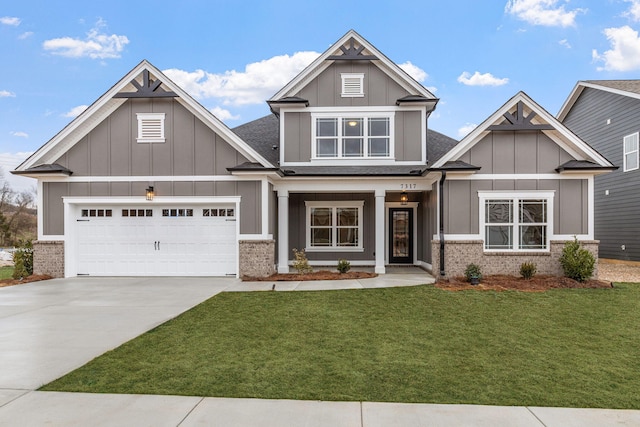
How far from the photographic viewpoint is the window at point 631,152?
619 inches

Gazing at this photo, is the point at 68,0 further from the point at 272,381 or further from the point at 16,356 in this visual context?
the point at 272,381

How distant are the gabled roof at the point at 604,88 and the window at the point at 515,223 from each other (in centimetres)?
809

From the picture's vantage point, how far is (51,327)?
261 inches

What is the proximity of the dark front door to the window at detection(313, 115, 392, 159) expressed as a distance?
2.94 m

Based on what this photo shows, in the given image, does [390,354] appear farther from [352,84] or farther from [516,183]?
[352,84]

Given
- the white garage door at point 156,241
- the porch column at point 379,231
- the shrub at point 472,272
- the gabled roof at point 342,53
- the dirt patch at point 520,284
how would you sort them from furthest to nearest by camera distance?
1. the gabled roof at point 342,53
2. the porch column at point 379,231
3. the white garage door at point 156,241
4. the shrub at point 472,272
5. the dirt patch at point 520,284

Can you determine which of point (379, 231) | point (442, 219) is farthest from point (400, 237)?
point (442, 219)

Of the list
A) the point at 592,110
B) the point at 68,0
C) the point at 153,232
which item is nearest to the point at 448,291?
the point at 153,232

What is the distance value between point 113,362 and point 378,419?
11.2 feet

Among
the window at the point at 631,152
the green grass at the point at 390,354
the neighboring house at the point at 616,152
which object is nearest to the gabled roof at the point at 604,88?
the neighboring house at the point at 616,152

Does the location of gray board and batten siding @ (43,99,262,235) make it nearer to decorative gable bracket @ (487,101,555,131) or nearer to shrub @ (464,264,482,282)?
shrub @ (464,264,482,282)

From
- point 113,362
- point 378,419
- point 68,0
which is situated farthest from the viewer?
point 68,0

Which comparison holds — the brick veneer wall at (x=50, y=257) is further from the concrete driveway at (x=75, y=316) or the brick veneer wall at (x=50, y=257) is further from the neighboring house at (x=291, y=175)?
the concrete driveway at (x=75, y=316)

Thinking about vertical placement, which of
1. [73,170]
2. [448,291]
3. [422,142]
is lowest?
[448,291]
